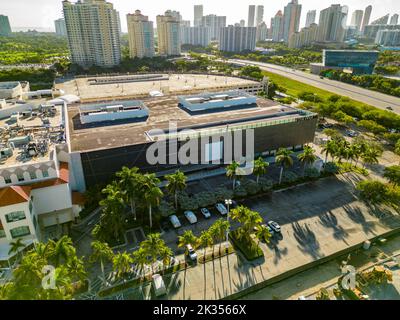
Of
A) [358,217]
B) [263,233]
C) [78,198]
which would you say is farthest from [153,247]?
[358,217]

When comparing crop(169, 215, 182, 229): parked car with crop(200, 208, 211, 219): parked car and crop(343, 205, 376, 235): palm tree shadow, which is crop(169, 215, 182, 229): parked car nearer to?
crop(200, 208, 211, 219): parked car

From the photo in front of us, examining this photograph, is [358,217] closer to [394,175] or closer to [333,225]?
[333,225]

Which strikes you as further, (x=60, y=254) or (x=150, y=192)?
(x=150, y=192)

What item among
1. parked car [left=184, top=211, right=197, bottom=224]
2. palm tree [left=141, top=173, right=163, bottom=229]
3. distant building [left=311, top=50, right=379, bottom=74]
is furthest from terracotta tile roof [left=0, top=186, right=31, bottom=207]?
distant building [left=311, top=50, right=379, bottom=74]

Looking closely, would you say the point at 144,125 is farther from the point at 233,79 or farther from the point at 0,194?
the point at 233,79

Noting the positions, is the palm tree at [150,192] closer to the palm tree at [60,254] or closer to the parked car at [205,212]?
the parked car at [205,212]

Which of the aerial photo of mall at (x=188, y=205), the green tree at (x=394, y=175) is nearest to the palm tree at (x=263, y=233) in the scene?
the aerial photo of mall at (x=188, y=205)
